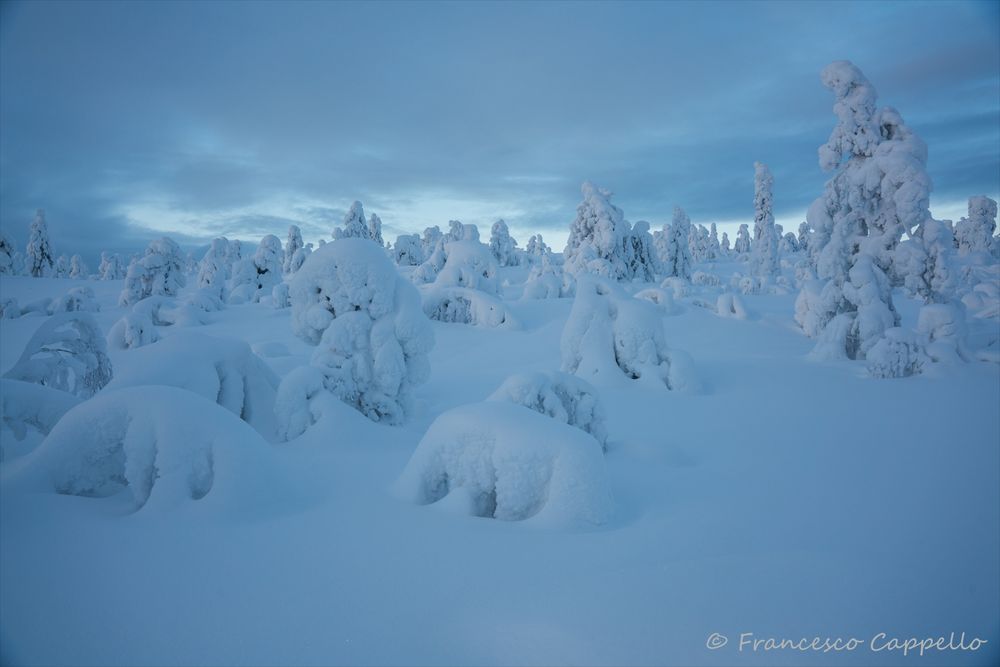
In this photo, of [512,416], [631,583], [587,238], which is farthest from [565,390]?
[587,238]

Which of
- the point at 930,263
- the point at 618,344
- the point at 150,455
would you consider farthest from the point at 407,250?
the point at 150,455

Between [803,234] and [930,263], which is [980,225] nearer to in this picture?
[803,234]

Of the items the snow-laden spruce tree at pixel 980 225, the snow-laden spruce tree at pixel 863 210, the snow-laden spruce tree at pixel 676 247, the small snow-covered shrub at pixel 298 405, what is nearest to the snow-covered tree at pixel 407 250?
the snow-laden spruce tree at pixel 676 247

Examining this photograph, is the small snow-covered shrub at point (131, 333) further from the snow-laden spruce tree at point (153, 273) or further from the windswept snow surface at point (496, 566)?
the snow-laden spruce tree at point (153, 273)

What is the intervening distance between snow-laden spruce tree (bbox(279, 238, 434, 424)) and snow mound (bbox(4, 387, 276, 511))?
385 cm

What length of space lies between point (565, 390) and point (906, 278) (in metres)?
13.1

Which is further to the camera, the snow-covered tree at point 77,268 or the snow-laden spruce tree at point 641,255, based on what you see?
the snow-covered tree at point 77,268

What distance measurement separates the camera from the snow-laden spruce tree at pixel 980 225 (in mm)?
41531

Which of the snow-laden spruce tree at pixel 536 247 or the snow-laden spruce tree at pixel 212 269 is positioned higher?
the snow-laden spruce tree at pixel 536 247

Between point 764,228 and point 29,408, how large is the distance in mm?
50671

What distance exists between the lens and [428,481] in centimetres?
443

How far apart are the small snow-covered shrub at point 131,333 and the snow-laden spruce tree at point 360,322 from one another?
29.4ft

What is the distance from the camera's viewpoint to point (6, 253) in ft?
111

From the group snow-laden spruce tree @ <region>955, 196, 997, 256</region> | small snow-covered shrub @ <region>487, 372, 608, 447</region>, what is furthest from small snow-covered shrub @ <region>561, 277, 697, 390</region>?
snow-laden spruce tree @ <region>955, 196, 997, 256</region>
